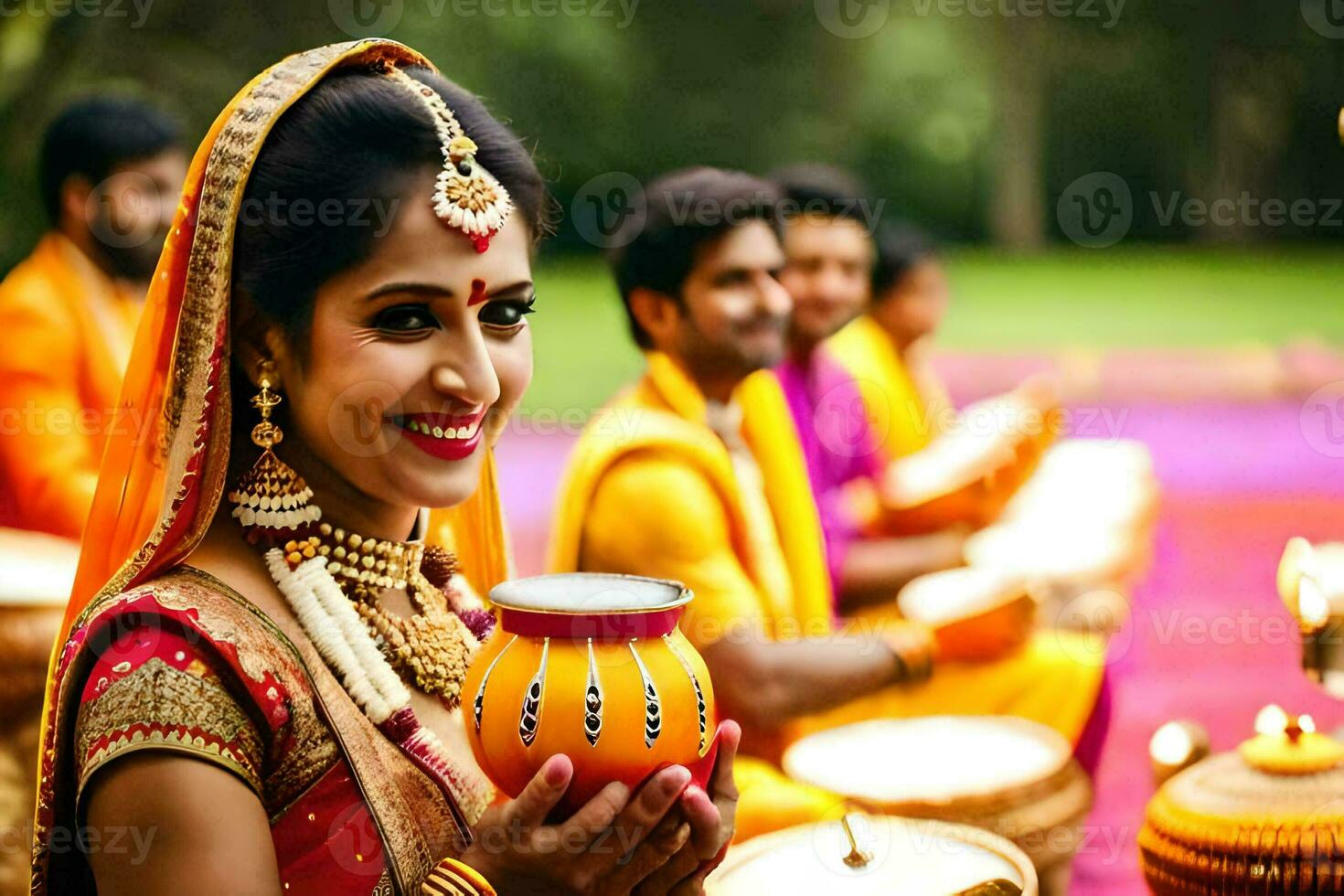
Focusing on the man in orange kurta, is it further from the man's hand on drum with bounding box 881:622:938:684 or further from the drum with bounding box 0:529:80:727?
the man's hand on drum with bounding box 881:622:938:684

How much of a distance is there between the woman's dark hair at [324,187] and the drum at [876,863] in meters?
0.86

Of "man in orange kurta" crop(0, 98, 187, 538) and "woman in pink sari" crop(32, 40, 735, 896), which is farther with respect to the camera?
"man in orange kurta" crop(0, 98, 187, 538)

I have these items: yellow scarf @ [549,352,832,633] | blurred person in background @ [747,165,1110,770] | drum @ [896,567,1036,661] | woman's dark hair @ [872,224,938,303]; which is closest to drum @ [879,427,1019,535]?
blurred person in background @ [747,165,1110,770]

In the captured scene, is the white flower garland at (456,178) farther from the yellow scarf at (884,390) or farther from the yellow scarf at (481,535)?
the yellow scarf at (884,390)

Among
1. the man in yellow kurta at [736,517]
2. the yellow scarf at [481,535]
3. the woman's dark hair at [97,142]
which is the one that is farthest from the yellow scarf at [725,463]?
the woman's dark hair at [97,142]

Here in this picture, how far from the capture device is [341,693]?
1.51m

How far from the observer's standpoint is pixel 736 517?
306 centimetres

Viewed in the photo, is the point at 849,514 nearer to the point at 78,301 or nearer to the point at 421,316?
the point at 78,301

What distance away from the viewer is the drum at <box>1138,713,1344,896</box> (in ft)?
5.62

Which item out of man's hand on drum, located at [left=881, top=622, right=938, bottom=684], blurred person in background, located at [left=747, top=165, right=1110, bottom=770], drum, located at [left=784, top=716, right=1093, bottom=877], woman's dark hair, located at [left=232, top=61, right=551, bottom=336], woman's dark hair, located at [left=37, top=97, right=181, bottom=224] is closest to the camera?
woman's dark hair, located at [left=232, top=61, right=551, bottom=336]

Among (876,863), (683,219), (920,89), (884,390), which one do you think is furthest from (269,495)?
(920,89)

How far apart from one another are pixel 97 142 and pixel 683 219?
7.16 ft

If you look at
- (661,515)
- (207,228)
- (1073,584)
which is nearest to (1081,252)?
(1073,584)

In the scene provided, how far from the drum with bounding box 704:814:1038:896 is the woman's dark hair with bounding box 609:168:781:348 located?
1681 mm
